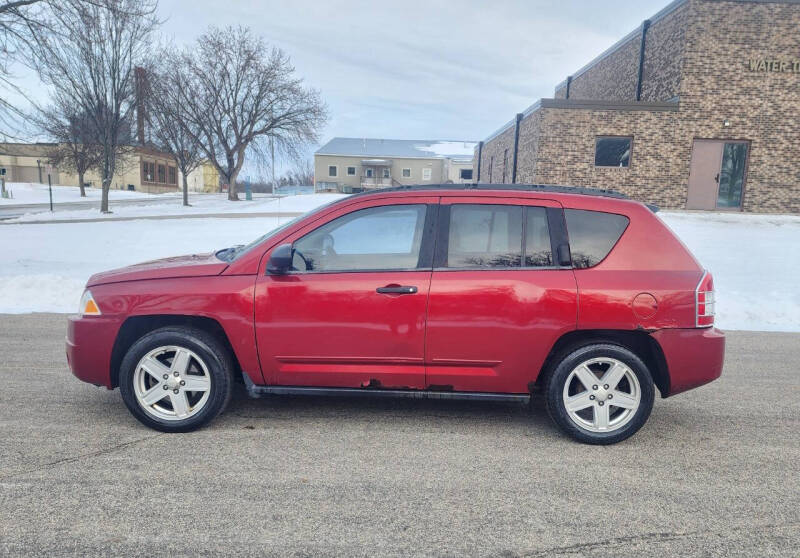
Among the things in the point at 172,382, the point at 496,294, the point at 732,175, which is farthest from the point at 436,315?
the point at 732,175

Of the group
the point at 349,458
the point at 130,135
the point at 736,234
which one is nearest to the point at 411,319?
the point at 349,458

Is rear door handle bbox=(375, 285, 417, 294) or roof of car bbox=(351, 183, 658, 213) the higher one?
roof of car bbox=(351, 183, 658, 213)

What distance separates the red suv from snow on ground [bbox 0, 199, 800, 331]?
4753mm

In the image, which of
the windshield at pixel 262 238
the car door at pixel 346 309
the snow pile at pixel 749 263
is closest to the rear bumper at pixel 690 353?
the car door at pixel 346 309

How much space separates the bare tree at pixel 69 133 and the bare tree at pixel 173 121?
4.09 metres

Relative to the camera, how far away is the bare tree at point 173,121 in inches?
1352

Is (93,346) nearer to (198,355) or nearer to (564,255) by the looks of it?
(198,355)

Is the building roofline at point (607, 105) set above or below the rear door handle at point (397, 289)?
above

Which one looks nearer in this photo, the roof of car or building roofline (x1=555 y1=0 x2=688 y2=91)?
the roof of car

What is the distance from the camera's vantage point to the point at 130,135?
29.2 m

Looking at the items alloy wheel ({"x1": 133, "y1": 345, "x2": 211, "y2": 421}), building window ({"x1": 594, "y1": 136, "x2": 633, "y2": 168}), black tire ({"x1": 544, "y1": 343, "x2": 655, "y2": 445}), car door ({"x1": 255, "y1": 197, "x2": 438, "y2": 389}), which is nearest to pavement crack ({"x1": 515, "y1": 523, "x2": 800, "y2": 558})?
black tire ({"x1": 544, "y1": 343, "x2": 655, "y2": 445})

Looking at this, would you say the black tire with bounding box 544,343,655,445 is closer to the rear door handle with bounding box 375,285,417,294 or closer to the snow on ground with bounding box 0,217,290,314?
the rear door handle with bounding box 375,285,417,294

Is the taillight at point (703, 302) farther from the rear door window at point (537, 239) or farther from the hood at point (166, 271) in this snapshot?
the hood at point (166, 271)

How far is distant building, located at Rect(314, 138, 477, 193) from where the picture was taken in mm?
57750
